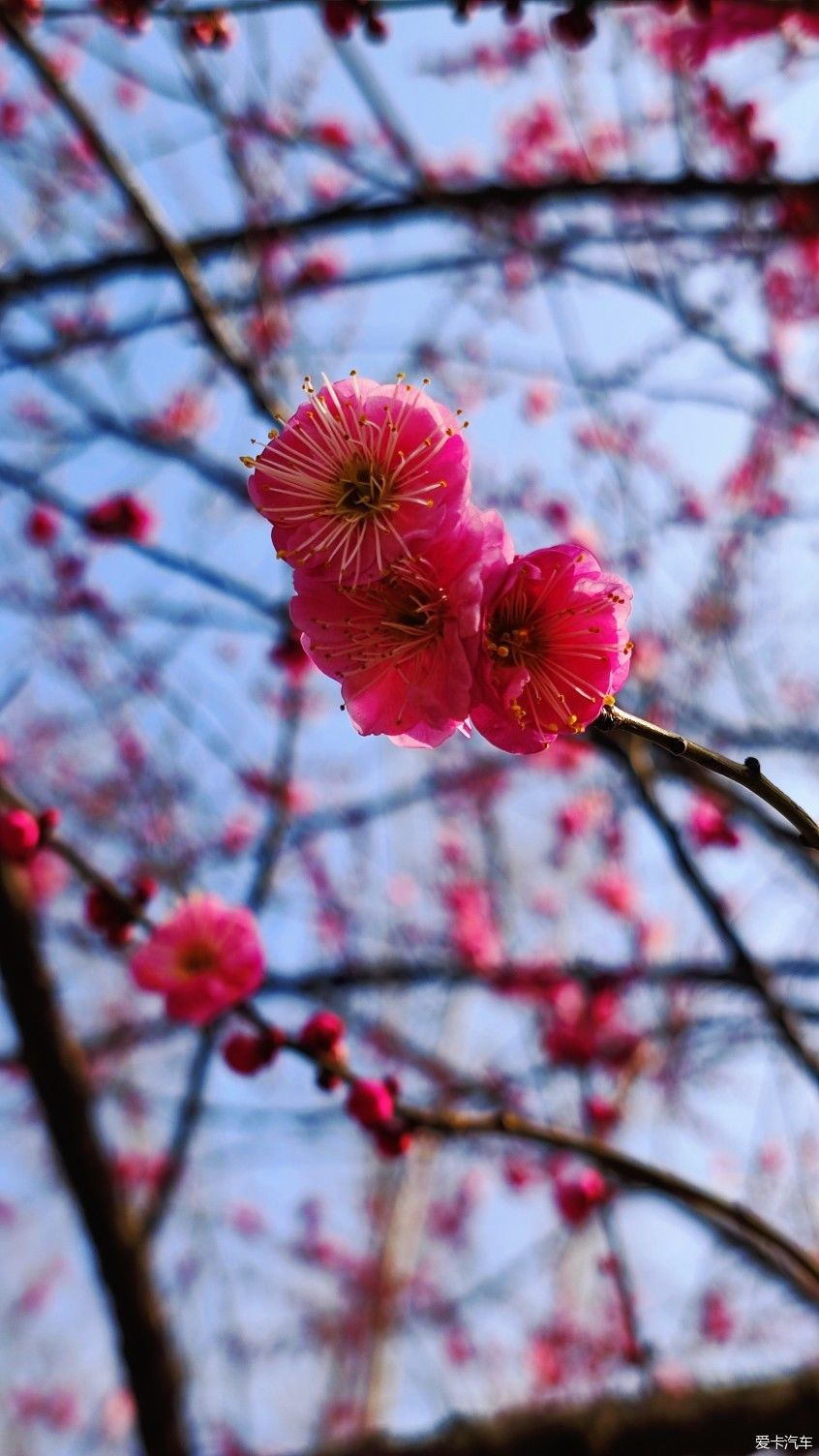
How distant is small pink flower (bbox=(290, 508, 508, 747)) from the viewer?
1032mm

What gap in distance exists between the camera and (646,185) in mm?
2625

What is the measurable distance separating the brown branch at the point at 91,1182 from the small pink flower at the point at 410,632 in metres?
2.05

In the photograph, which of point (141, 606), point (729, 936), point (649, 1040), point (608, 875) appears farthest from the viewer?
point (608, 875)

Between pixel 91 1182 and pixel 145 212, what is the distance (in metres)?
2.35

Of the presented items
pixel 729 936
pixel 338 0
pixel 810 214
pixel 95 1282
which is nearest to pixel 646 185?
pixel 810 214

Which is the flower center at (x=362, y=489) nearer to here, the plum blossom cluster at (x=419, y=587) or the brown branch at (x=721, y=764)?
the plum blossom cluster at (x=419, y=587)

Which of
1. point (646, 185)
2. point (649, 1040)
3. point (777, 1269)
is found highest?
point (646, 185)

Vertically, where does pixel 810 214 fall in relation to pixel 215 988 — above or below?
above

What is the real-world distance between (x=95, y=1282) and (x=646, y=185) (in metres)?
3.16

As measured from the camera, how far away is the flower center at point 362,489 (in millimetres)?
1131

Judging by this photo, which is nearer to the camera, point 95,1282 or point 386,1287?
point 95,1282

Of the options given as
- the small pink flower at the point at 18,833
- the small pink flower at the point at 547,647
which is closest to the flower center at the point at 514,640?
the small pink flower at the point at 547,647

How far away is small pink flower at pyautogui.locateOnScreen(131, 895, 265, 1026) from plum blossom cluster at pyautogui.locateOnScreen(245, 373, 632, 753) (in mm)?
1044

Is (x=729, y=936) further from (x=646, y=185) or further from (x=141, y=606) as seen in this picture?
(x=141, y=606)
